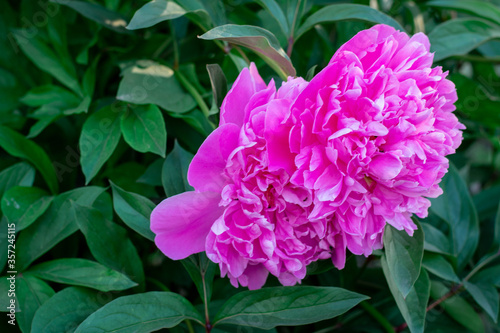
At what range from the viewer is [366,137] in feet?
1.38

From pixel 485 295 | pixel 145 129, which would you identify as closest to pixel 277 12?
pixel 145 129

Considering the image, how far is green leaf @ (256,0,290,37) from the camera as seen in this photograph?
577 millimetres

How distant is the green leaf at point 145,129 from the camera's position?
567mm

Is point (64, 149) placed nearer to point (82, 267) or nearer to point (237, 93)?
point (82, 267)

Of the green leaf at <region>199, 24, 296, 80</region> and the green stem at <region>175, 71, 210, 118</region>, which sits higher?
the green leaf at <region>199, 24, 296, 80</region>

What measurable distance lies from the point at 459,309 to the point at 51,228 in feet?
1.76

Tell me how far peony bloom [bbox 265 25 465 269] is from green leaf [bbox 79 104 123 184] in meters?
0.26

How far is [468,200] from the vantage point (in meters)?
0.66

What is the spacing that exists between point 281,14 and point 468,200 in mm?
364

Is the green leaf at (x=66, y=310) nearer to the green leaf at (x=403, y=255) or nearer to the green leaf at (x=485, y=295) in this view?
the green leaf at (x=403, y=255)

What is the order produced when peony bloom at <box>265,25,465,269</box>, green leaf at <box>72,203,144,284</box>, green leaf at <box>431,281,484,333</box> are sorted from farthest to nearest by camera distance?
1. green leaf at <box>431,281,484,333</box>
2. green leaf at <box>72,203,144,284</box>
3. peony bloom at <box>265,25,465,269</box>

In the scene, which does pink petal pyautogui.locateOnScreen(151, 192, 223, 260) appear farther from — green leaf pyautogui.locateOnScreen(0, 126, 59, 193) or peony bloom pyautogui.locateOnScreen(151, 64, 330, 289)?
green leaf pyautogui.locateOnScreen(0, 126, 59, 193)

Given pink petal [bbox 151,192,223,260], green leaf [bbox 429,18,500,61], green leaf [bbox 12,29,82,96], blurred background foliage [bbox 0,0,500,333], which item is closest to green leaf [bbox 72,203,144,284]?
blurred background foliage [bbox 0,0,500,333]

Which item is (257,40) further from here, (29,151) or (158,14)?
(29,151)
